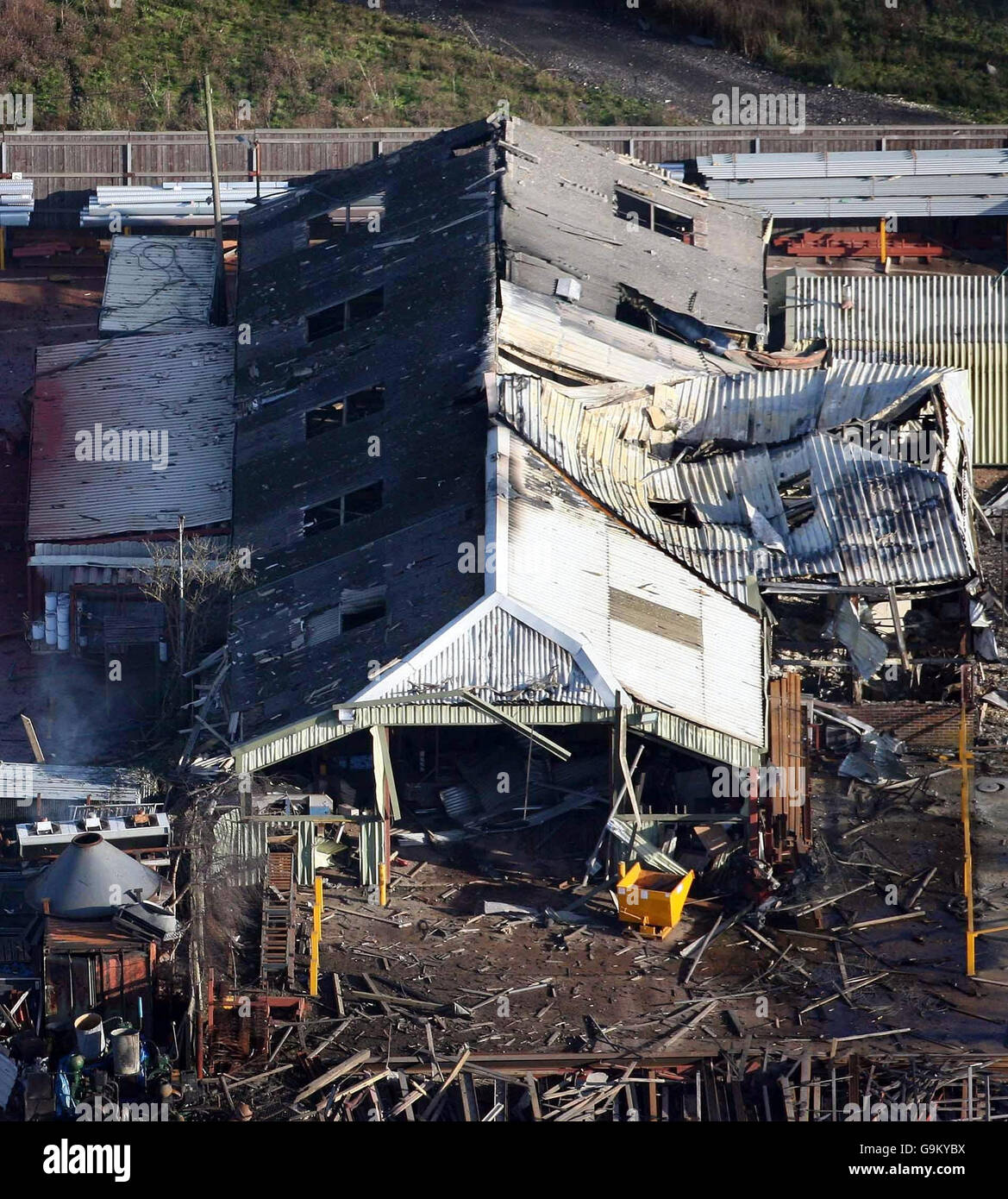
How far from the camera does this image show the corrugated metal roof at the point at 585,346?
147 feet

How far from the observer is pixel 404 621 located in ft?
128

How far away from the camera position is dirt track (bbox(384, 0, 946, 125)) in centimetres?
6125

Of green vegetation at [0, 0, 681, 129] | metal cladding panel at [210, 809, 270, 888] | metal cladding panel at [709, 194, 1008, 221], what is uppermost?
green vegetation at [0, 0, 681, 129]

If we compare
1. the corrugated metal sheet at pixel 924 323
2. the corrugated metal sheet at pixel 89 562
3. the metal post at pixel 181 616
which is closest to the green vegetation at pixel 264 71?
the corrugated metal sheet at pixel 924 323

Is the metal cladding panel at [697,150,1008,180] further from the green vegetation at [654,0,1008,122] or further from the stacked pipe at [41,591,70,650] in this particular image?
the stacked pipe at [41,591,70,650]

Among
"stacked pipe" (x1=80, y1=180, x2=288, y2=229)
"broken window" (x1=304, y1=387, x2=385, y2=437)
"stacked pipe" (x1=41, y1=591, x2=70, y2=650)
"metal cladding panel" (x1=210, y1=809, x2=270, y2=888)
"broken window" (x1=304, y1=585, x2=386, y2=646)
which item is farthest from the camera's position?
"stacked pipe" (x1=80, y1=180, x2=288, y2=229)

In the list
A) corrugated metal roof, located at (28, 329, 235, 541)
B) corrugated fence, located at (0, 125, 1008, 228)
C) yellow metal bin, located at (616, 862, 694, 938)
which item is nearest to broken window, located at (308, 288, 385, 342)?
corrugated metal roof, located at (28, 329, 235, 541)

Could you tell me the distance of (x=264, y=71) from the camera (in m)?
61.9

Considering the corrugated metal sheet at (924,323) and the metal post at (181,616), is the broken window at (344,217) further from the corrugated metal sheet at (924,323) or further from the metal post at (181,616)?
the metal post at (181,616)

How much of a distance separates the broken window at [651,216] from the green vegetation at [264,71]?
10.7 m

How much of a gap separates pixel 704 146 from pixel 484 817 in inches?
946
